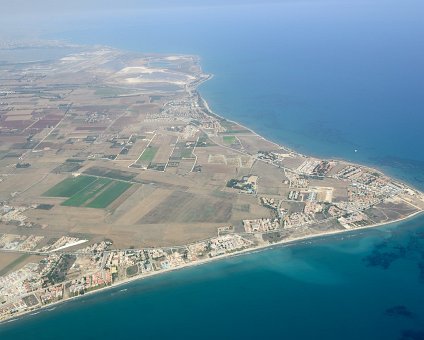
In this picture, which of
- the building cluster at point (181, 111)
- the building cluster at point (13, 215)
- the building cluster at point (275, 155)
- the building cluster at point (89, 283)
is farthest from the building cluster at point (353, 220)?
the building cluster at point (181, 111)

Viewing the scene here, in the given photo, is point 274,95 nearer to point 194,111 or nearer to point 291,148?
point 194,111

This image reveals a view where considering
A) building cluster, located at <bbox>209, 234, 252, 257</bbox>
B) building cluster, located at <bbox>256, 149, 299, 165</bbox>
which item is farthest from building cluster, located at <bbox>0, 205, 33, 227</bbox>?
building cluster, located at <bbox>256, 149, 299, 165</bbox>

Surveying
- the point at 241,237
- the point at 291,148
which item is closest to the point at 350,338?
the point at 241,237

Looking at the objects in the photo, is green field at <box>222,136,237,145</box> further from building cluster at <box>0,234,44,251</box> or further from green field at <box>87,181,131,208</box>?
building cluster at <box>0,234,44,251</box>

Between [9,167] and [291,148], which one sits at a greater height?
[291,148]

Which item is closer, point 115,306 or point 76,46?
point 115,306

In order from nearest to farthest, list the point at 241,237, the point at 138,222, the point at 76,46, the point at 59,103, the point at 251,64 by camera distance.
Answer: the point at 241,237, the point at 138,222, the point at 59,103, the point at 251,64, the point at 76,46
